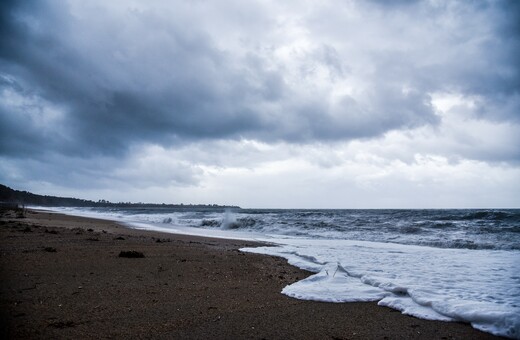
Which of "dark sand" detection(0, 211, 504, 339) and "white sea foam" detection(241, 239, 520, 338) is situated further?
"white sea foam" detection(241, 239, 520, 338)

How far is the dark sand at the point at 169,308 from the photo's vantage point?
9.45 ft

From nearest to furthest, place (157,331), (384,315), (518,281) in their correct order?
1. (157,331)
2. (384,315)
3. (518,281)

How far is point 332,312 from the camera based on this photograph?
371 centimetres

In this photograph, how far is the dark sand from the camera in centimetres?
288

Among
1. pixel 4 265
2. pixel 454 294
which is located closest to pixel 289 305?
pixel 454 294

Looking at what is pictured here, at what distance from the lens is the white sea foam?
11.7ft

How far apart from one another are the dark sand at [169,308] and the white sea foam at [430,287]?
0.80ft

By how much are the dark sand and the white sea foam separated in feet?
0.80

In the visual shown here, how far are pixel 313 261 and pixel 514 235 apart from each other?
1174 cm

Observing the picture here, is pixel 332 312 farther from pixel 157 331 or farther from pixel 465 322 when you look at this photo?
pixel 157 331

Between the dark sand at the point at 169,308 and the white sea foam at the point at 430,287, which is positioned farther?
the white sea foam at the point at 430,287

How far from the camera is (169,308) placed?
3.48m

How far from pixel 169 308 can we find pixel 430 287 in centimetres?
365

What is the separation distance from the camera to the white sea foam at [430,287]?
140 inches
